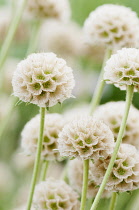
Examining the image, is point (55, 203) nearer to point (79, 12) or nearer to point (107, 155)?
point (107, 155)

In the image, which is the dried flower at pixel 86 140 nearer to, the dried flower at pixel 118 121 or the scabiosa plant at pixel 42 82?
the scabiosa plant at pixel 42 82

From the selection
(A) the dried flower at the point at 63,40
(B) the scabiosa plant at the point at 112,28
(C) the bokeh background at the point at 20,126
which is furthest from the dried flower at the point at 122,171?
(A) the dried flower at the point at 63,40

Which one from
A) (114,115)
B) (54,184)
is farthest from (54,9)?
(54,184)

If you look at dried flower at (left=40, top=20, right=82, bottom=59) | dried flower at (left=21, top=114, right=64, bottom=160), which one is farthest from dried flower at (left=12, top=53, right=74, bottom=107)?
dried flower at (left=40, top=20, right=82, bottom=59)

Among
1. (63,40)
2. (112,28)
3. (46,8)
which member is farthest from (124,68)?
(63,40)

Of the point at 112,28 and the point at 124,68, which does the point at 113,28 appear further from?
the point at 124,68
